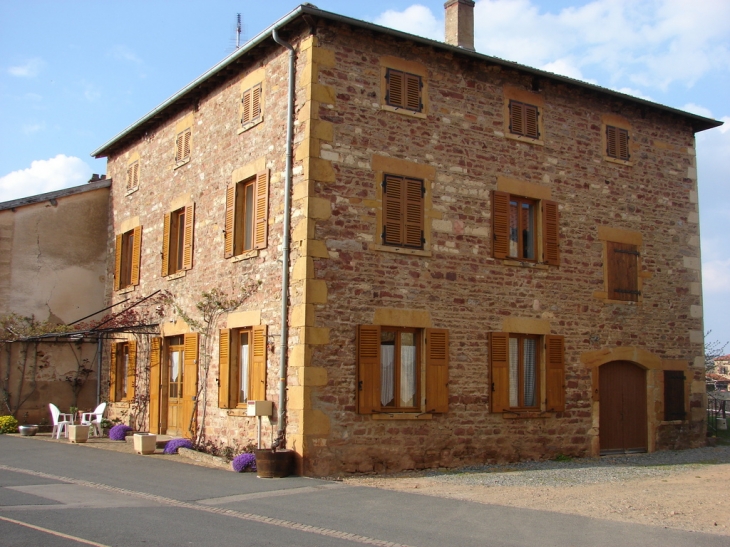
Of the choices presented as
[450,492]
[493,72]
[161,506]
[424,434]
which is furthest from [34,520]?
[493,72]

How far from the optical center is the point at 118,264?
740 inches

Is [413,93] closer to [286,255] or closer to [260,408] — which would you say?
[286,255]

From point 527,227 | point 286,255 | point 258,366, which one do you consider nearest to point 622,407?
point 527,227

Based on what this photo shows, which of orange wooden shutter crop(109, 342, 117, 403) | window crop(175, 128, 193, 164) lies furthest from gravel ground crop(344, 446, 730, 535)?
orange wooden shutter crop(109, 342, 117, 403)

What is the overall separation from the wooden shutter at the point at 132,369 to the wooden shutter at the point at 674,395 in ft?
35.7

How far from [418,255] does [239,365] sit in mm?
3578

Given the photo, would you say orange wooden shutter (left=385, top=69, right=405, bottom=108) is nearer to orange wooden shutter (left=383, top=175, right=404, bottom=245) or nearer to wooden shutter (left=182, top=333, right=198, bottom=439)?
orange wooden shutter (left=383, top=175, right=404, bottom=245)

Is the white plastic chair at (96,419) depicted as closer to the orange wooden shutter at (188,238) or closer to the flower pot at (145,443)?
the flower pot at (145,443)

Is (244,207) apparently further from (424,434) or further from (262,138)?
(424,434)

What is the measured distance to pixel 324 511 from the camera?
8.96 m

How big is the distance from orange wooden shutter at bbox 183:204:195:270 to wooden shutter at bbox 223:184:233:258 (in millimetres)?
1389

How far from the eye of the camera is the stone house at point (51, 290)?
18.4m

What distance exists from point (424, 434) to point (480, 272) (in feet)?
9.51

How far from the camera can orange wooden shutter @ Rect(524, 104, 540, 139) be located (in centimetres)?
1467
